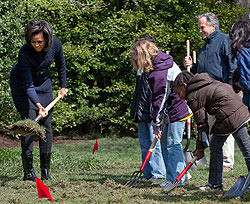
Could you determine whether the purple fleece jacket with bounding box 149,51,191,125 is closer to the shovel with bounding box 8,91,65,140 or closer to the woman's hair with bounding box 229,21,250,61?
the woman's hair with bounding box 229,21,250,61

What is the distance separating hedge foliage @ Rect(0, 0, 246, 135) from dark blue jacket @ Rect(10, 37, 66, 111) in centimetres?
513

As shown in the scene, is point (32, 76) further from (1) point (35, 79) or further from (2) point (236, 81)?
(2) point (236, 81)

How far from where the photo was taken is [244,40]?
189 inches

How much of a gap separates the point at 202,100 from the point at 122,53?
7.20m

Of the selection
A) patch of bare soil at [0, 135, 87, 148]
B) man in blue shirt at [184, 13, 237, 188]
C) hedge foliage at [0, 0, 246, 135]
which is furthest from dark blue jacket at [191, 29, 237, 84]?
patch of bare soil at [0, 135, 87, 148]

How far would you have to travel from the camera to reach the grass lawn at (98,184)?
4.99m

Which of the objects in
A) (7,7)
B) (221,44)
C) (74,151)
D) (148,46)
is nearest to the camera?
(148,46)

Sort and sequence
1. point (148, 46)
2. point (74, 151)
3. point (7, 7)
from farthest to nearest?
point (7, 7) → point (74, 151) → point (148, 46)

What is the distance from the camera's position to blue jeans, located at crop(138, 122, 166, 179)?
631 cm

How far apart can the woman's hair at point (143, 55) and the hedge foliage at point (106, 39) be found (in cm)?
619

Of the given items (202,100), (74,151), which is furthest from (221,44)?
(74,151)

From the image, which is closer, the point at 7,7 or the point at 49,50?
the point at 49,50

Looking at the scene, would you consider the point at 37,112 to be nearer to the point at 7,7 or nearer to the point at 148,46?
the point at 148,46

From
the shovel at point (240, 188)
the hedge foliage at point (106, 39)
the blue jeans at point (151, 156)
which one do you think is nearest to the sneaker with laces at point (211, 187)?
the shovel at point (240, 188)
